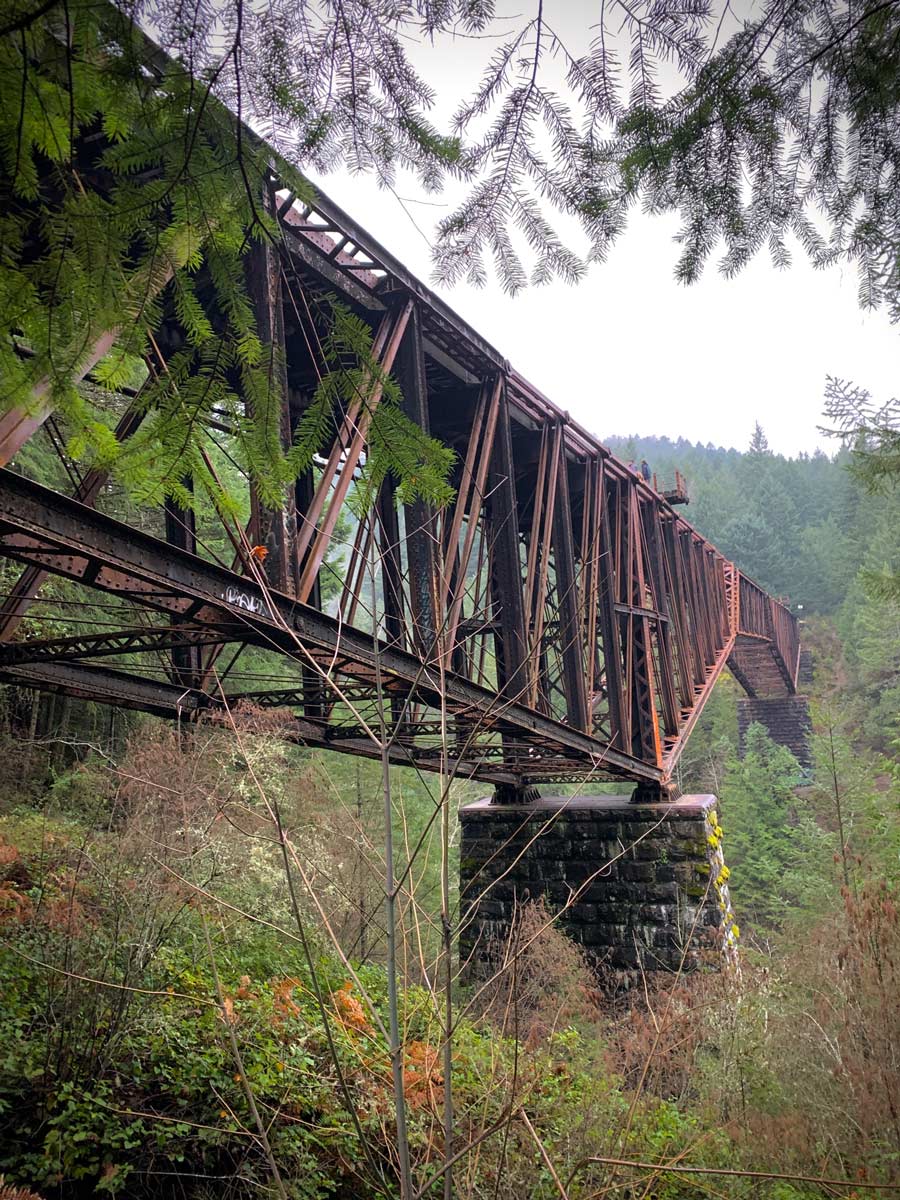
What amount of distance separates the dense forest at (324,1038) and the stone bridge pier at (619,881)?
719 millimetres

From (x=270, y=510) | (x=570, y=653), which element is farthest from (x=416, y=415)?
(x=570, y=653)

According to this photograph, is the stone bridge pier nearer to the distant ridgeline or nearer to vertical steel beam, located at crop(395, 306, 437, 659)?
vertical steel beam, located at crop(395, 306, 437, 659)

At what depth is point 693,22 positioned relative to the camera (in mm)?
2746

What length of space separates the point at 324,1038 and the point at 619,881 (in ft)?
25.3

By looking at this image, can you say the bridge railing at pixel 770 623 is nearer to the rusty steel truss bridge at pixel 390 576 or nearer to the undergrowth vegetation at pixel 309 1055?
the rusty steel truss bridge at pixel 390 576

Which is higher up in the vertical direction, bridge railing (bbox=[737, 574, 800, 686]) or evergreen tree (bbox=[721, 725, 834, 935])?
bridge railing (bbox=[737, 574, 800, 686])

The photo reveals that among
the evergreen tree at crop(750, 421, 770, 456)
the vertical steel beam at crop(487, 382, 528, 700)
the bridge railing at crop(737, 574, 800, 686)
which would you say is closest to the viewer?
the vertical steel beam at crop(487, 382, 528, 700)

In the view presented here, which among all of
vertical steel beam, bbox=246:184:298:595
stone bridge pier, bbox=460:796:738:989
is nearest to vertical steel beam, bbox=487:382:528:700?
vertical steel beam, bbox=246:184:298:595

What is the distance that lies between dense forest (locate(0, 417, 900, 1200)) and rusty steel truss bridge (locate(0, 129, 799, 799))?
725 mm

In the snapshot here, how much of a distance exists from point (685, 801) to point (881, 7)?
13.3 m

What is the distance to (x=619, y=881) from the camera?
13.5 meters

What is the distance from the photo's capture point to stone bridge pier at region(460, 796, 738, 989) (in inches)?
505

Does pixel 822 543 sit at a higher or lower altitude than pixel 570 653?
higher

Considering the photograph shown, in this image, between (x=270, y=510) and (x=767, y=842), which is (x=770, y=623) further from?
(x=270, y=510)
